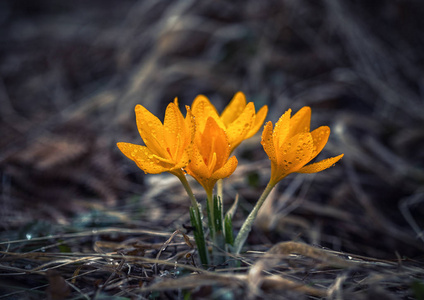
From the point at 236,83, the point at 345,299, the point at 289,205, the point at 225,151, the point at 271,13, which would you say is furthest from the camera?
the point at 271,13

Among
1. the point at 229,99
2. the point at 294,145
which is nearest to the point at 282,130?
the point at 294,145

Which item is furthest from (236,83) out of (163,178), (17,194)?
(17,194)

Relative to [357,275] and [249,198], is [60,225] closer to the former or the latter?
[249,198]

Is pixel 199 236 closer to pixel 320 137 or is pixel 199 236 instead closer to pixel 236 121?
pixel 236 121

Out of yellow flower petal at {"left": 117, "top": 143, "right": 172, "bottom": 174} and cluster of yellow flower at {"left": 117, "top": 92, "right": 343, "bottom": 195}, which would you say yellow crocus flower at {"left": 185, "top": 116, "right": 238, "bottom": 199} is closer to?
cluster of yellow flower at {"left": 117, "top": 92, "right": 343, "bottom": 195}

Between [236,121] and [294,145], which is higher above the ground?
[236,121]

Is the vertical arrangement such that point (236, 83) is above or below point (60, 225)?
above
